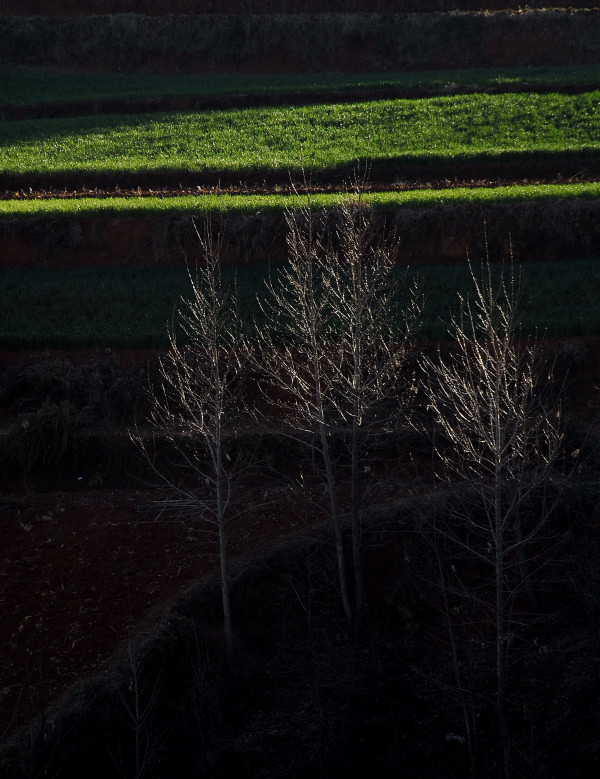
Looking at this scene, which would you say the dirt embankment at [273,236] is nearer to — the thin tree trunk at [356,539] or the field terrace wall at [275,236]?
the field terrace wall at [275,236]

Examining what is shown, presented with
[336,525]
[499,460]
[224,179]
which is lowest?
[336,525]

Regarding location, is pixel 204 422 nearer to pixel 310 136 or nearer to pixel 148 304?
pixel 148 304

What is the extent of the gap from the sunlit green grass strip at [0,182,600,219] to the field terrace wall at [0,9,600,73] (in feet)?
67.1

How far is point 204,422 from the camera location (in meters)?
13.9

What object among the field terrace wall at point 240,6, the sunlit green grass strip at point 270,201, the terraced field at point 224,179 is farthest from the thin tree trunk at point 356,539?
the field terrace wall at point 240,6

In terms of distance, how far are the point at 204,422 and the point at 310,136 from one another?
21864 mm

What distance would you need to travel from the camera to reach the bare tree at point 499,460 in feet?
35.8

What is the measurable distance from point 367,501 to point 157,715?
5576mm

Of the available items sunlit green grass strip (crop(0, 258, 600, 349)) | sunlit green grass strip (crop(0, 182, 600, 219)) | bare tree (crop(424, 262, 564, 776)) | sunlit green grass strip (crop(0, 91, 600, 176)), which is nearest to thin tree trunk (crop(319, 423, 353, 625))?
bare tree (crop(424, 262, 564, 776))

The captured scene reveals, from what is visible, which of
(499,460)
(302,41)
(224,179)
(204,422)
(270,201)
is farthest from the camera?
(302,41)

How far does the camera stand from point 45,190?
100 feet

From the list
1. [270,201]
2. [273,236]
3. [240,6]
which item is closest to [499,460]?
[273,236]

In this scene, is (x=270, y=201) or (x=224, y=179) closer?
(x=270, y=201)

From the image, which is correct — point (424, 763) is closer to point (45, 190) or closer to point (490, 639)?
point (490, 639)
